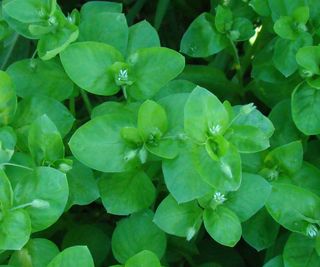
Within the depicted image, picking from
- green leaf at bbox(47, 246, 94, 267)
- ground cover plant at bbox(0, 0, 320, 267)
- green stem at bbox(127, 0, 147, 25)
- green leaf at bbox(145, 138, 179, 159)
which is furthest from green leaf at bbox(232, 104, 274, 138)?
green stem at bbox(127, 0, 147, 25)

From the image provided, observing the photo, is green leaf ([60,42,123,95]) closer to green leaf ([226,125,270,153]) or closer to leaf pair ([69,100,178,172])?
leaf pair ([69,100,178,172])

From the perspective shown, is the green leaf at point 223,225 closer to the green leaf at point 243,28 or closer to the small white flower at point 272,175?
the small white flower at point 272,175

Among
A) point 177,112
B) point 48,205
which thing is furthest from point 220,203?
point 48,205

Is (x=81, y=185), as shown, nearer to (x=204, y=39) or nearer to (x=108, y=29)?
(x=108, y=29)

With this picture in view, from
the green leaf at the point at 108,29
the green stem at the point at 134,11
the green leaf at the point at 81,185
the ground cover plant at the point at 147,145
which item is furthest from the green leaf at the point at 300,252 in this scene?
the green stem at the point at 134,11

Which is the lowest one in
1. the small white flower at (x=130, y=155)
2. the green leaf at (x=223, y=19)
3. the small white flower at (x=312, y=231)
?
the small white flower at (x=312, y=231)

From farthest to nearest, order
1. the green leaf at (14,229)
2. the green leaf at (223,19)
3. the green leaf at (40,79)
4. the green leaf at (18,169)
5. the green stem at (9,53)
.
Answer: the green stem at (9,53), the green leaf at (223,19), the green leaf at (40,79), the green leaf at (18,169), the green leaf at (14,229)

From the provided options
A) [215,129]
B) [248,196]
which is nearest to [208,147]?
[215,129]
